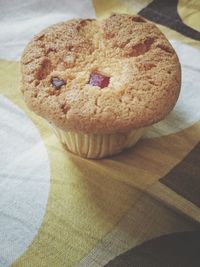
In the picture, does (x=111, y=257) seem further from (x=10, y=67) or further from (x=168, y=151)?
(x=10, y=67)

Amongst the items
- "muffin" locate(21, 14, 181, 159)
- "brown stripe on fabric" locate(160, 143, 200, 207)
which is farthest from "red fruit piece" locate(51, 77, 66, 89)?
"brown stripe on fabric" locate(160, 143, 200, 207)

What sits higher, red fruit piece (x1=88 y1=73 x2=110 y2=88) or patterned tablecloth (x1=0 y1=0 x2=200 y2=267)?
red fruit piece (x1=88 y1=73 x2=110 y2=88)

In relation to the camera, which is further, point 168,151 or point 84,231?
point 168,151

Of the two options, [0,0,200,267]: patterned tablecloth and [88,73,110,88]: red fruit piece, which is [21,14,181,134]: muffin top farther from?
[0,0,200,267]: patterned tablecloth

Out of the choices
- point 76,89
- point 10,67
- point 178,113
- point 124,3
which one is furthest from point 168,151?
point 124,3

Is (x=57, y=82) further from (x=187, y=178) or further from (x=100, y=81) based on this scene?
(x=187, y=178)

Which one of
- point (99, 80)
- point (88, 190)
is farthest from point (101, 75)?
point (88, 190)

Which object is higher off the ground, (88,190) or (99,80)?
(99,80)
